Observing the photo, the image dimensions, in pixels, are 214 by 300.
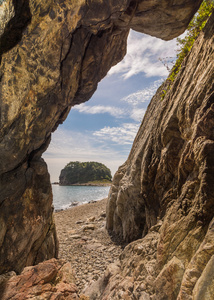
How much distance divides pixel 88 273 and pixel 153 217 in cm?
500

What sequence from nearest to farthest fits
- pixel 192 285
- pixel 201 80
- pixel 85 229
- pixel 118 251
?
1. pixel 192 285
2. pixel 201 80
3. pixel 118 251
4. pixel 85 229

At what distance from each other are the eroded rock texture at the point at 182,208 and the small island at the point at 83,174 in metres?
115

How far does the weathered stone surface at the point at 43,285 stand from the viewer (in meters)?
5.54

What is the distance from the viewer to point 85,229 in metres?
16.2

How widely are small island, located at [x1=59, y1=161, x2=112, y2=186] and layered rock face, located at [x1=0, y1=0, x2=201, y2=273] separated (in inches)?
4421

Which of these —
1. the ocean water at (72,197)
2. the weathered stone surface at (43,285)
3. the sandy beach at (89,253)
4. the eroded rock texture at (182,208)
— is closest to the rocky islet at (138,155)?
the eroded rock texture at (182,208)

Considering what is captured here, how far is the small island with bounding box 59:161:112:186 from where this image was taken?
402ft

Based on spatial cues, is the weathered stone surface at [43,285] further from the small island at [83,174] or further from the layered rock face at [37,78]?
the small island at [83,174]

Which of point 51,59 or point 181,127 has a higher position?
point 51,59

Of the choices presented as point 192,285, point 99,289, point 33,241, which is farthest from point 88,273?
point 192,285

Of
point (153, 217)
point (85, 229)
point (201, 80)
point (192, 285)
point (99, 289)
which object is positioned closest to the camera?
point (192, 285)

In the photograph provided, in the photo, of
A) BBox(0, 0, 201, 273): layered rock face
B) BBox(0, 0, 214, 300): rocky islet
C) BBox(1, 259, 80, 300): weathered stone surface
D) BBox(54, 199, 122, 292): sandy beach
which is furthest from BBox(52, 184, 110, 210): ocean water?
BBox(1, 259, 80, 300): weathered stone surface

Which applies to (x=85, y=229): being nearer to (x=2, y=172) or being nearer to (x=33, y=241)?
(x=33, y=241)

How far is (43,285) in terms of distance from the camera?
5.95 metres
